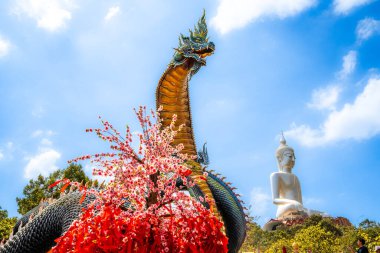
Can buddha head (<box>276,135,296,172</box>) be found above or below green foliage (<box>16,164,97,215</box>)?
above

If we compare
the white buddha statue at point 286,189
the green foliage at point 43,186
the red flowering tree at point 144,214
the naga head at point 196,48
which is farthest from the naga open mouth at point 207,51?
the white buddha statue at point 286,189

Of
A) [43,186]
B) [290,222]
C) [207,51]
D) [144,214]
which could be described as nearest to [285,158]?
[290,222]

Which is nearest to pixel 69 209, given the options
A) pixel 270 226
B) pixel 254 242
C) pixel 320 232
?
pixel 320 232

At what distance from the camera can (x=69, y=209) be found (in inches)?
232

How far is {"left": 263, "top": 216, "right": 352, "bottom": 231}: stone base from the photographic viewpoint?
32.2m

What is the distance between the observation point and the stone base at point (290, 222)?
3216 cm

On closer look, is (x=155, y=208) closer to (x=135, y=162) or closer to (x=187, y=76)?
(x=135, y=162)

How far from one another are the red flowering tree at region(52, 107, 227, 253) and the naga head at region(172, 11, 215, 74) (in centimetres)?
396

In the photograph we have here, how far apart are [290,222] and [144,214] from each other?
30.7m

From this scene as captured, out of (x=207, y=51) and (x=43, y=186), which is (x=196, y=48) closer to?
(x=207, y=51)

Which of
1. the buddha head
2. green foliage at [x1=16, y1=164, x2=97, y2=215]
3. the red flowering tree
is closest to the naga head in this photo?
the red flowering tree

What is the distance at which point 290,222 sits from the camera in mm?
32281

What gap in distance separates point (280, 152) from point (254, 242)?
9796mm

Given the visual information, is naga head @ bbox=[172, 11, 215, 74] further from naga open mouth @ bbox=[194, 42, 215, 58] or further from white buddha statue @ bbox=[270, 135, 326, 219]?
white buddha statue @ bbox=[270, 135, 326, 219]
